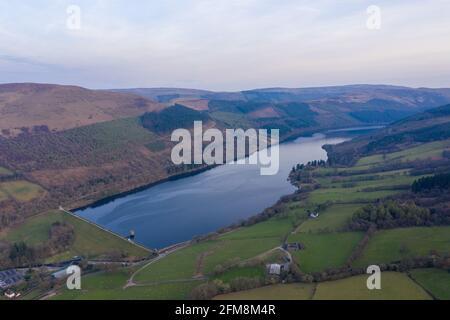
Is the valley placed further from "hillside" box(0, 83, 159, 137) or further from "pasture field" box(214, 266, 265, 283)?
"hillside" box(0, 83, 159, 137)

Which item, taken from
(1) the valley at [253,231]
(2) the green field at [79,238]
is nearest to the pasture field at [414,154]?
(1) the valley at [253,231]

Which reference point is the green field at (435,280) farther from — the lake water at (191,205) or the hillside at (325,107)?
the hillside at (325,107)

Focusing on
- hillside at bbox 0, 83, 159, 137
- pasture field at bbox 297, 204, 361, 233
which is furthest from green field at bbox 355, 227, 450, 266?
hillside at bbox 0, 83, 159, 137

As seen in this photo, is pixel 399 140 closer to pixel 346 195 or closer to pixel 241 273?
pixel 346 195

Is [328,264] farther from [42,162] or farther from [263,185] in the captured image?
[42,162]

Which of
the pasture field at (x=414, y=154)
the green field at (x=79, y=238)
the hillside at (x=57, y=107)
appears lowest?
the green field at (x=79, y=238)
